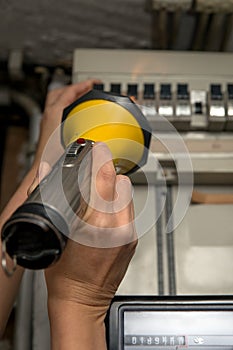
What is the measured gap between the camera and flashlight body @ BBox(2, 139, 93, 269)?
540mm

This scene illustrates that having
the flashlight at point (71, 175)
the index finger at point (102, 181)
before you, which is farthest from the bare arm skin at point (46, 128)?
the index finger at point (102, 181)

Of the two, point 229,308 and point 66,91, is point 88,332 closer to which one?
point 229,308

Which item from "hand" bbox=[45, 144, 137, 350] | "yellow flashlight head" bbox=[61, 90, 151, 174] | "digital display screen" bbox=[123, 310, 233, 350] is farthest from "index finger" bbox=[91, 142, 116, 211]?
"digital display screen" bbox=[123, 310, 233, 350]

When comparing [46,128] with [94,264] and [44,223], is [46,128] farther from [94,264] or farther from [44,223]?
[44,223]

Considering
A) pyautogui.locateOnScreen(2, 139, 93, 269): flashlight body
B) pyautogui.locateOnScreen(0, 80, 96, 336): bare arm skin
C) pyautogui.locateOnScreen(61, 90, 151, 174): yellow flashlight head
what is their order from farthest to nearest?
1. pyautogui.locateOnScreen(0, 80, 96, 336): bare arm skin
2. pyautogui.locateOnScreen(61, 90, 151, 174): yellow flashlight head
3. pyautogui.locateOnScreen(2, 139, 93, 269): flashlight body

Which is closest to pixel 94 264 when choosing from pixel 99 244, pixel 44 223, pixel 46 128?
pixel 99 244

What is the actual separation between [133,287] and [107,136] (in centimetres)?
28

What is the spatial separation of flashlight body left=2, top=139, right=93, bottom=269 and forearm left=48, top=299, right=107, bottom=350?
0.15 metres

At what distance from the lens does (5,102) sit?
142cm

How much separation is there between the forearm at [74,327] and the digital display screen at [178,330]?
9 centimetres

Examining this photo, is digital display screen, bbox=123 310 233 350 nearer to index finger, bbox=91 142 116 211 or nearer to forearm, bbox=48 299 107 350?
forearm, bbox=48 299 107 350

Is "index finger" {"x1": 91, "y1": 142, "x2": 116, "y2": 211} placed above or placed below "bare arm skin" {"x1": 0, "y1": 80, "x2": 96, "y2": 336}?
below

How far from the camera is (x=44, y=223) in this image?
1.75 ft

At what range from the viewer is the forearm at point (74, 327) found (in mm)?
702
